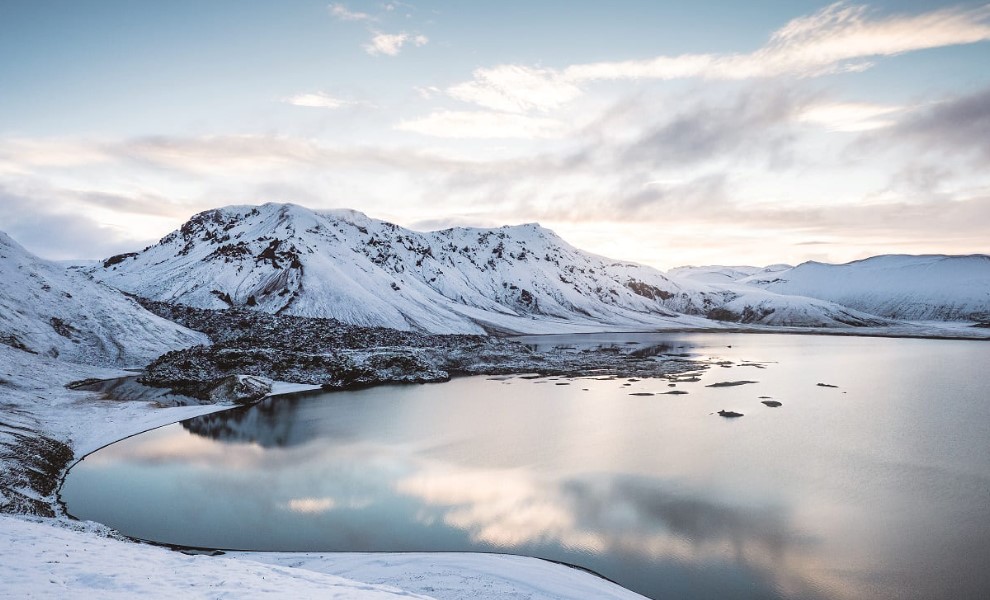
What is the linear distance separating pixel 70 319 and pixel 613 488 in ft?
276

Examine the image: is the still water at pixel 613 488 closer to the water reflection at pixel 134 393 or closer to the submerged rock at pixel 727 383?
the water reflection at pixel 134 393

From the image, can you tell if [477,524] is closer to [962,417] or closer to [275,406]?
[275,406]

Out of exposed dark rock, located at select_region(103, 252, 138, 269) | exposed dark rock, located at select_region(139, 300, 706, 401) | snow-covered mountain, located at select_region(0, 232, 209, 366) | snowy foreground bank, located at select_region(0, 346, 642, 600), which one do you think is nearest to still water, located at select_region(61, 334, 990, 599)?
snowy foreground bank, located at select_region(0, 346, 642, 600)

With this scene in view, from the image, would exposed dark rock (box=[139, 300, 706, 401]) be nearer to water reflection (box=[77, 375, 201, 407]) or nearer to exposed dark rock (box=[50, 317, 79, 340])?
water reflection (box=[77, 375, 201, 407])

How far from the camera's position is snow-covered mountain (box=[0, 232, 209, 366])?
6838 cm

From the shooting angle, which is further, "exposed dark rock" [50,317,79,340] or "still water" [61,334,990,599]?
"exposed dark rock" [50,317,79,340]

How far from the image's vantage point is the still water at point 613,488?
68.8 feet

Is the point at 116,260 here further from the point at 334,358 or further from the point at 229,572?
the point at 229,572

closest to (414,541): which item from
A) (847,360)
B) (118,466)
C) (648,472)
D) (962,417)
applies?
(648,472)

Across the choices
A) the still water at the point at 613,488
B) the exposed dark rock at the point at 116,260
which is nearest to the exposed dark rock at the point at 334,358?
the still water at the point at 613,488

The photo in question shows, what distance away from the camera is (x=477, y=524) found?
24.6 meters

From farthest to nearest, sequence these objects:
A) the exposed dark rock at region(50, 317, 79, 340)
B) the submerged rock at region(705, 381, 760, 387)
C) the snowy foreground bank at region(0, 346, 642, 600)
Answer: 1. the exposed dark rock at region(50, 317, 79, 340)
2. the submerged rock at region(705, 381, 760, 387)
3. the snowy foreground bank at region(0, 346, 642, 600)

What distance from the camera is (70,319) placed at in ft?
247

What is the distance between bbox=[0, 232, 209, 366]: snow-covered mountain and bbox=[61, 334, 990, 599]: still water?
35212mm
